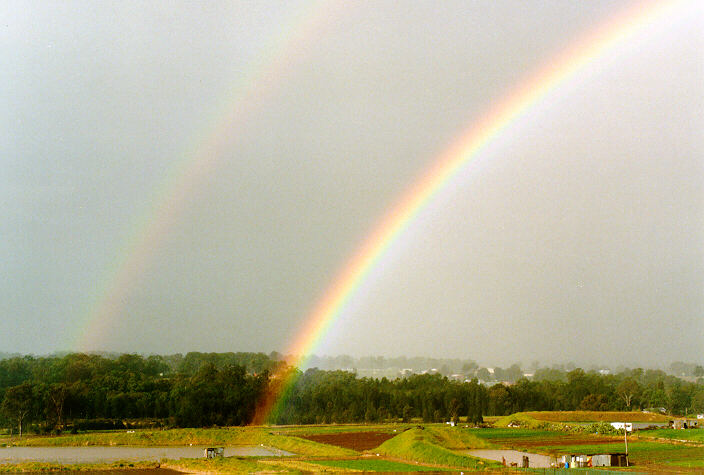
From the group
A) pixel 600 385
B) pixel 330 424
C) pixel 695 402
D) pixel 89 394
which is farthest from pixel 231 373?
pixel 695 402

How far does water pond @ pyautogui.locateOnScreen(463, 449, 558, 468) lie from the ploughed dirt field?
680 centimetres

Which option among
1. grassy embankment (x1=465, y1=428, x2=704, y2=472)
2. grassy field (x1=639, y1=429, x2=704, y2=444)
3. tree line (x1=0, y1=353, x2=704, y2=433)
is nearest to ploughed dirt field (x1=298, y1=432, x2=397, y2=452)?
grassy embankment (x1=465, y1=428, x2=704, y2=472)

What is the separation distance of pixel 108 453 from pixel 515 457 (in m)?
23.9

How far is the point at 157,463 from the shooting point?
Answer: 4094 cm

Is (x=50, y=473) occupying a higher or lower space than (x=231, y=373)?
Answer: lower

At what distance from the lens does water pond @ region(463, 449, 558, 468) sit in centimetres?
4241

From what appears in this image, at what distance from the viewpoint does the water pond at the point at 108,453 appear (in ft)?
139

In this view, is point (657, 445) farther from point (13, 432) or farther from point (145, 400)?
point (13, 432)

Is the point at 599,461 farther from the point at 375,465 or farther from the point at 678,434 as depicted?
the point at 678,434

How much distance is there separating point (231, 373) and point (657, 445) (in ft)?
143

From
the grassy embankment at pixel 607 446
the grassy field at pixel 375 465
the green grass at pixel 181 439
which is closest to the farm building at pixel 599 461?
the grassy embankment at pixel 607 446

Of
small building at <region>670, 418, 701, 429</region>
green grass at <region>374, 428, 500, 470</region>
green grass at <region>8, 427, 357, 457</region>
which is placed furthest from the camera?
small building at <region>670, 418, 701, 429</region>

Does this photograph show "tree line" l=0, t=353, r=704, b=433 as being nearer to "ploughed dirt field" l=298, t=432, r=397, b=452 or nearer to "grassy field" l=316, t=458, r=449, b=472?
"ploughed dirt field" l=298, t=432, r=397, b=452

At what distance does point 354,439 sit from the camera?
5688cm
